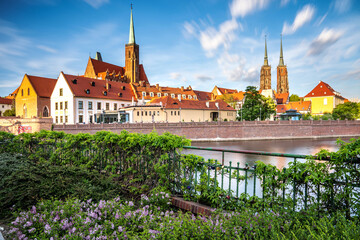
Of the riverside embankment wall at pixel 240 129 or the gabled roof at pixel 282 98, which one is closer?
the riverside embankment wall at pixel 240 129

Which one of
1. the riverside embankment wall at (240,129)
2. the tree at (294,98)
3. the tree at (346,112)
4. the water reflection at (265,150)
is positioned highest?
the tree at (294,98)

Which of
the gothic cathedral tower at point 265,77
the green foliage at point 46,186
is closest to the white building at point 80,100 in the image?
the green foliage at point 46,186

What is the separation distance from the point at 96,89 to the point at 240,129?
119ft

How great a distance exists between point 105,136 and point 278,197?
448cm

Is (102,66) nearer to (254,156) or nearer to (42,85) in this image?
(42,85)

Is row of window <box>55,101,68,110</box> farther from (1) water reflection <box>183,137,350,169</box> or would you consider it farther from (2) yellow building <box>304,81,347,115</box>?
(2) yellow building <box>304,81,347,115</box>

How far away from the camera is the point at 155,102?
5712 centimetres

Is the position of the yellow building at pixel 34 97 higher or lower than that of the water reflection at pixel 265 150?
higher

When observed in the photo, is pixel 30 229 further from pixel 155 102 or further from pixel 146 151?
pixel 155 102

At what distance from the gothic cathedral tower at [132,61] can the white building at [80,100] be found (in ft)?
69.9

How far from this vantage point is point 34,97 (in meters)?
57.4

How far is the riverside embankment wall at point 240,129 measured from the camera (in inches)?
1663

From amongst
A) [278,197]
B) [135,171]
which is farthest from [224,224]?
[135,171]

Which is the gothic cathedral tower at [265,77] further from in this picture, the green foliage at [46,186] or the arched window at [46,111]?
the green foliage at [46,186]
